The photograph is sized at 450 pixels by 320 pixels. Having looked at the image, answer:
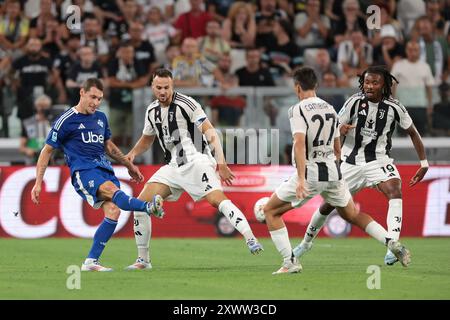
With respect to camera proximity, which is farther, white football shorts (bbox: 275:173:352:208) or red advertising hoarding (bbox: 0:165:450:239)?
red advertising hoarding (bbox: 0:165:450:239)

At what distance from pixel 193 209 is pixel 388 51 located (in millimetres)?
5671

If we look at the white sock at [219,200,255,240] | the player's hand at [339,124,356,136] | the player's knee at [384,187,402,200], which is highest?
the player's hand at [339,124,356,136]

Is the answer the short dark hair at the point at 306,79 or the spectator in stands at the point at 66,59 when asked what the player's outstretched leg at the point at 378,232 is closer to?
the short dark hair at the point at 306,79

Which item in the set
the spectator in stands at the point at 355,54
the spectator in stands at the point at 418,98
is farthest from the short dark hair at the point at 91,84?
the spectator in stands at the point at 355,54

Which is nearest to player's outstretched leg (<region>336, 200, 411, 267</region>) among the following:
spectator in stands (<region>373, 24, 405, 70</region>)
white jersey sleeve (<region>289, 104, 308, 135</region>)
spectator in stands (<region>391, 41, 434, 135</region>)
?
white jersey sleeve (<region>289, 104, 308, 135</region>)

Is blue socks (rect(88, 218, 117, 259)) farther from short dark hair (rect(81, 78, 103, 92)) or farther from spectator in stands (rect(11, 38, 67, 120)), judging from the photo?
spectator in stands (rect(11, 38, 67, 120))

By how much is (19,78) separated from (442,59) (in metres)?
7.99

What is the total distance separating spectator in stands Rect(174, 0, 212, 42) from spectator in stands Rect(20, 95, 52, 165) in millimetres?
3524

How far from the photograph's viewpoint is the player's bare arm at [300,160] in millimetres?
10719

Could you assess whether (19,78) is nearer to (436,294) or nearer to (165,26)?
(165,26)

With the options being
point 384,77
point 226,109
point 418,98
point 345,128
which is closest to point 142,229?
point 345,128

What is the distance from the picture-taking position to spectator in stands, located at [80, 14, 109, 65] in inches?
803

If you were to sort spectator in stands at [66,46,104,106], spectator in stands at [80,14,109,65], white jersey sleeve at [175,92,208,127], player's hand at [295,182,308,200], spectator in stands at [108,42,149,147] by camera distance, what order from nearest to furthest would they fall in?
player's hand at [295,182,308,200] < white jersey sleeve at [175,92,208,127] < spectator in stands at [108,42,149,147] < spectator in stands at [66,46,104,106] < spectator in stands at [80,14,109,65]

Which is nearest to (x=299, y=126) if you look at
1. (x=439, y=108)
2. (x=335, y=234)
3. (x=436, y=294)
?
(x=436, y=294)
